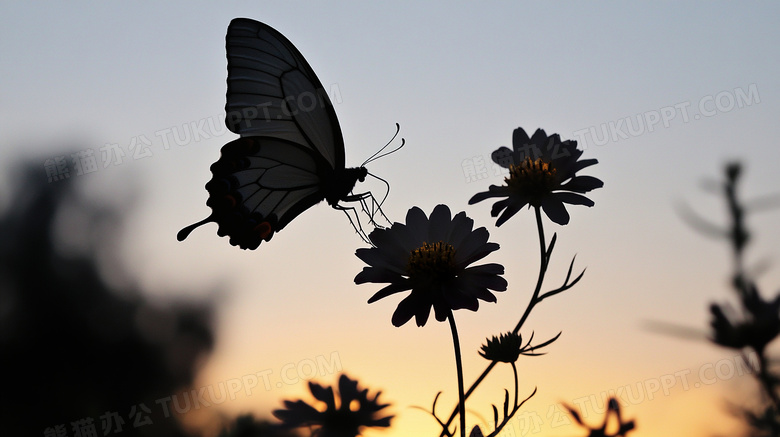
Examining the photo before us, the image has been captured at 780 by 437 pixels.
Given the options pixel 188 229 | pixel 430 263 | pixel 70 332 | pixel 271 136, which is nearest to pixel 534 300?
pixel 430 263

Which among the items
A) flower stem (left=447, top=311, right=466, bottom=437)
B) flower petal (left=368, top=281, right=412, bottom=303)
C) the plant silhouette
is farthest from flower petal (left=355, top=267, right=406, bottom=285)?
the plant silhouette

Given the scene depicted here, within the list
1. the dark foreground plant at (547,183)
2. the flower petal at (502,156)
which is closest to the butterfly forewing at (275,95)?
the flower petal at (502,156)

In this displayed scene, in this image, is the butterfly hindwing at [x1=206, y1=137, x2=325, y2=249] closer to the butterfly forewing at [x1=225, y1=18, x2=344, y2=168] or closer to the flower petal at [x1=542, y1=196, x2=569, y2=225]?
the butterfly forewing at [x1=225, y1=18, x2=344, y2=168]

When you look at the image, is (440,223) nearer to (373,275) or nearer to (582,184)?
(373,275)

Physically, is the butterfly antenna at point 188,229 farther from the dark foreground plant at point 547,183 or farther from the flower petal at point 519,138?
the flower petal at point 519,138

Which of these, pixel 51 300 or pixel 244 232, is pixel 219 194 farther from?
pixel 51 300

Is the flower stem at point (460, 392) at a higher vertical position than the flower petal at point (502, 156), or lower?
lower

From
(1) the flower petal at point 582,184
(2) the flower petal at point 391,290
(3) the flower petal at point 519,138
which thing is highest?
(3) the flower petal at point 519,138
